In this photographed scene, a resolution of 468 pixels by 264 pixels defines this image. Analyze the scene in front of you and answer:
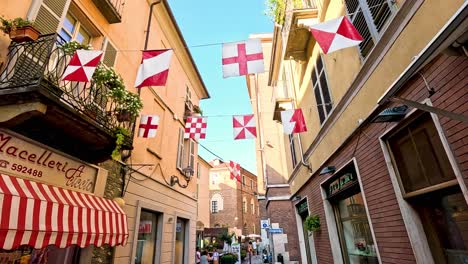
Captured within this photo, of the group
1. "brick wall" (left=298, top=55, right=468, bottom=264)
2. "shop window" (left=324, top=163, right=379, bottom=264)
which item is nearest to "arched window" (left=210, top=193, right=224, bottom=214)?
"shop window" (left=324, top=163, right=379, bottom=264)

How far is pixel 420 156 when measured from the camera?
3354mm

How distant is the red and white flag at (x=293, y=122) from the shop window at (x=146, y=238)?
475cm

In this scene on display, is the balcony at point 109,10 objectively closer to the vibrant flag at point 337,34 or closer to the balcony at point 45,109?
the balcony at point 45,109

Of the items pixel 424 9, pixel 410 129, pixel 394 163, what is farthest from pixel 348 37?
pixel 394 163

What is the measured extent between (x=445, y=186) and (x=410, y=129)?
0.89 metres

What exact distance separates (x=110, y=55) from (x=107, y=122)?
2308mm

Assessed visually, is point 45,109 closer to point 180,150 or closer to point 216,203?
point 180,150

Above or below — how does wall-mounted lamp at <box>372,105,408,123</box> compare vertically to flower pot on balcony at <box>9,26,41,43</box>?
below

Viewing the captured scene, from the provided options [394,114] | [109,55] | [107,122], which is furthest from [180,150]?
[394,114]

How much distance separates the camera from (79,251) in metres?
4.84

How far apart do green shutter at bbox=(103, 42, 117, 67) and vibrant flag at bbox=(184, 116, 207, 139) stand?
3.65 m

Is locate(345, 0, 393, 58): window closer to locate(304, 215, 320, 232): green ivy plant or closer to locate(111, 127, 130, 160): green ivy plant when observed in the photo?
locate(111, 127, 130, 160): green ivy plant

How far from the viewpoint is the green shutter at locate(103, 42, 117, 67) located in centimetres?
617

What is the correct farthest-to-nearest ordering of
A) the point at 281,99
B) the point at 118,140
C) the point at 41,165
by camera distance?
the point at 281,99
the point at 118,140
the point at 41,165
